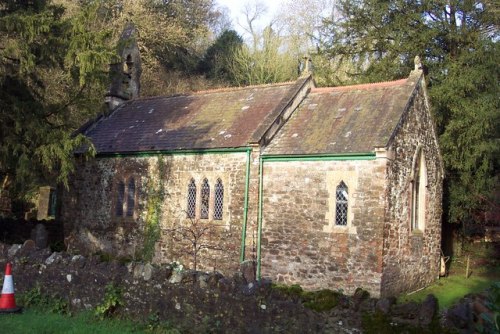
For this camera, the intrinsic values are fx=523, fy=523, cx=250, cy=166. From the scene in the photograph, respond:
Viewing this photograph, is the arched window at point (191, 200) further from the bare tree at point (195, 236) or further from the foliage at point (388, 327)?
the foliage at point (388, 327)

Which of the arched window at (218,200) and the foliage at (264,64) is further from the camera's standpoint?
the foliage at (264,64)

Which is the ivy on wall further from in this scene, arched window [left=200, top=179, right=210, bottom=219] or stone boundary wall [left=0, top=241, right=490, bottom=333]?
stone boundary wall [left=0, top=241, right=490, bottom=333]

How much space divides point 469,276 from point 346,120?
888 cm

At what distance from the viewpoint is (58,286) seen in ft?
30.2

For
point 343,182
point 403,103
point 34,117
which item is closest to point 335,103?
point 403,103

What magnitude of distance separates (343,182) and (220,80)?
80.4 ft

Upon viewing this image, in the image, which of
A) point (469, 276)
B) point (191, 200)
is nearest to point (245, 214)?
point (191, 200)

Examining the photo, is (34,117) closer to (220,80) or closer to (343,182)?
(343,182)

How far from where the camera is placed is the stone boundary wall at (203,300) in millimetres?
5965

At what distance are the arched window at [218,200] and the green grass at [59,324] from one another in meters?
8.26

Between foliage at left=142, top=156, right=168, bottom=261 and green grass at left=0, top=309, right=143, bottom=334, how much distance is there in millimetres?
9155

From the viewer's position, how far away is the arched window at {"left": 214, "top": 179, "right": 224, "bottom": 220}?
54.6ft

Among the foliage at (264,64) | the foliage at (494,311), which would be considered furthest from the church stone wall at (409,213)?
the foliage at (264,64)

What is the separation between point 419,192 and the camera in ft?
57.7
